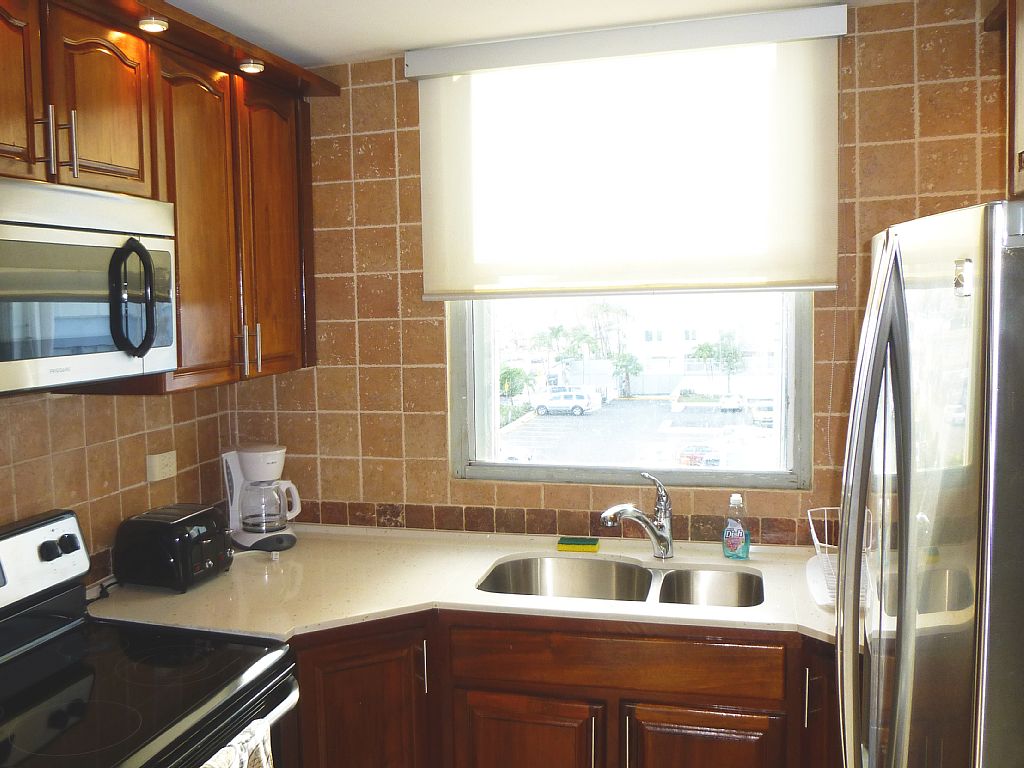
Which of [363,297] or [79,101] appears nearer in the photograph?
[79,101]

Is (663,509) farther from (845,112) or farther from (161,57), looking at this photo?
(161,57)

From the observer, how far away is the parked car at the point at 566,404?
8.59 feet

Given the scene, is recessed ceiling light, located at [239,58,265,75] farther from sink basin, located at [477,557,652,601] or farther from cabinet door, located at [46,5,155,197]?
sink basin, located at [477,557,652,601]

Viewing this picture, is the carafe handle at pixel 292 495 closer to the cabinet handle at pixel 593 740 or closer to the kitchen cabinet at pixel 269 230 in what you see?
the kitchen cabinet at pixel 269 230


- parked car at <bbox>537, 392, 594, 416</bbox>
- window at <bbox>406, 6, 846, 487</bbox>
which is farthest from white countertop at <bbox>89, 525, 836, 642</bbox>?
parked car at <bbox>537, 392, 594, 416</bbox>

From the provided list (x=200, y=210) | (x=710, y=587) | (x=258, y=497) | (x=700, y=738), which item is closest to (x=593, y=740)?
(x=700, y=738)

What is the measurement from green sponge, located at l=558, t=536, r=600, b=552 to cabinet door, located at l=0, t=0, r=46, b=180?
5.35 feet

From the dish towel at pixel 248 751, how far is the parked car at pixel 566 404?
4.29 ft

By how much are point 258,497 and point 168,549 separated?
458 millimetres

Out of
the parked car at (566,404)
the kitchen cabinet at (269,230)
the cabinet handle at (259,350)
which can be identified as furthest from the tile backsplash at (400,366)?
the cabinet handle at (259,350)

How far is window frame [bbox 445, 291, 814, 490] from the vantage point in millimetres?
2373

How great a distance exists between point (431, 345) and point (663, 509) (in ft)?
2.92

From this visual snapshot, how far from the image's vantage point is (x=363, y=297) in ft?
8.75

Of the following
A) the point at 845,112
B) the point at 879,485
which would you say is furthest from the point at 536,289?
the point at 879,485
